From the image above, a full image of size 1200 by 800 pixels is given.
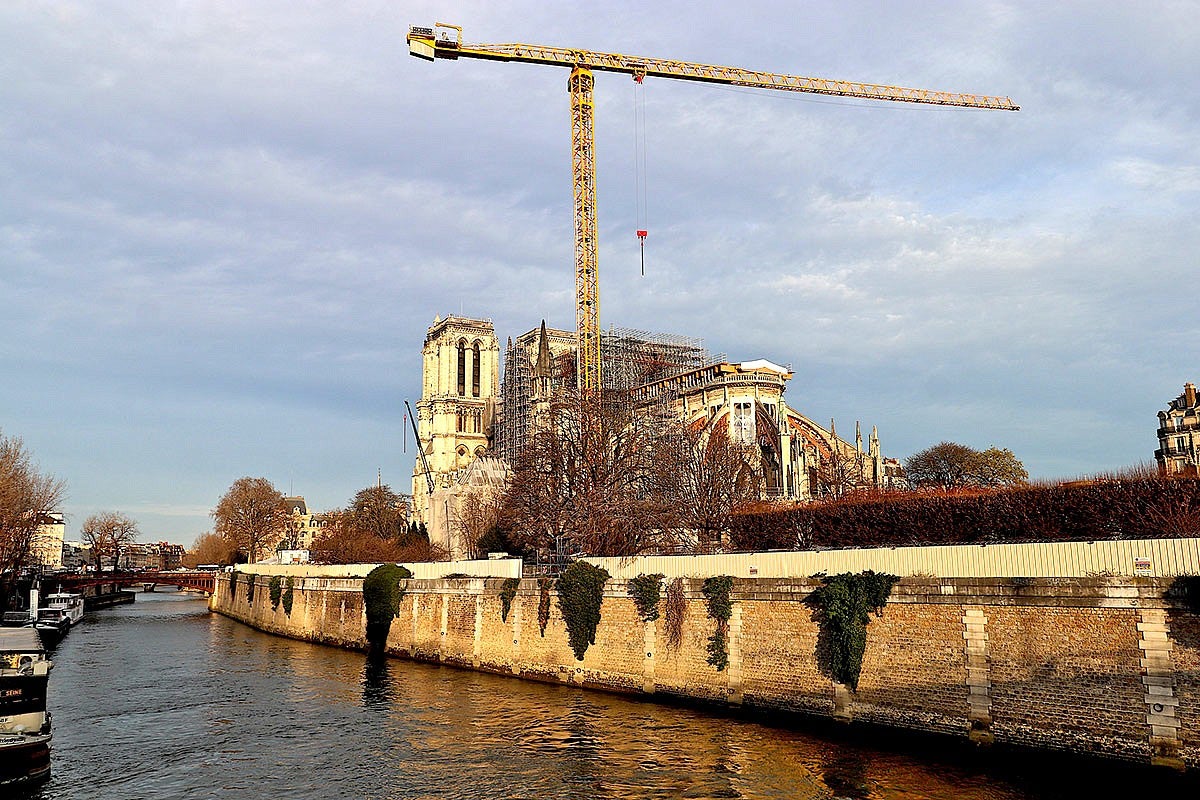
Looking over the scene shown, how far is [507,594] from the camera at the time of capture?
30.7m

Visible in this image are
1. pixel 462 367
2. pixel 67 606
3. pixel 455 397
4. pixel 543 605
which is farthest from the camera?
pixel 462 367

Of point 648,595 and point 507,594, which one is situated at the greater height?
point 648,595

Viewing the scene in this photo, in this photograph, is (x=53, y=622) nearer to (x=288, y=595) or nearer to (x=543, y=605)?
(x=288, y=595)

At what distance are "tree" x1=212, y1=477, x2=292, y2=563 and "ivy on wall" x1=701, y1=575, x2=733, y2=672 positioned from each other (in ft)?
232

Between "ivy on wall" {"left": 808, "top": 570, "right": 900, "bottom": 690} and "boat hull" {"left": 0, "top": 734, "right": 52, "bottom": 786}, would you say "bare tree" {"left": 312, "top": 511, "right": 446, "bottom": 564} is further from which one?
"ivy on wall" {"left": 808, "top": 570, "right": 900, "bottom": 690}

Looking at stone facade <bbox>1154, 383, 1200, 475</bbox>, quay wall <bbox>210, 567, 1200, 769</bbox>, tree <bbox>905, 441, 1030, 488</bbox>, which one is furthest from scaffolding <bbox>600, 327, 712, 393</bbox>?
quay wall <bbox>210, 567, 1200, 769</bbox>

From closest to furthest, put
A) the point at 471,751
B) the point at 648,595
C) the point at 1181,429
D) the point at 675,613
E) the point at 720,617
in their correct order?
the point at 471,751
the point at 720,617
the point at 675,613
the point at 648,595
the point at 1181,429

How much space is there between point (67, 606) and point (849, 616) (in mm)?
51936

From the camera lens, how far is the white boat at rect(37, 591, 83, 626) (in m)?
52.9

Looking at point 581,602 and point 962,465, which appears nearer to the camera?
point 581,602

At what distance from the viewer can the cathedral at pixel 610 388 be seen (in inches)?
2746

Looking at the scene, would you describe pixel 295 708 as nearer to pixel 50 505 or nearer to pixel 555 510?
pixel 555 510

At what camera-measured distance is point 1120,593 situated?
54.2ft

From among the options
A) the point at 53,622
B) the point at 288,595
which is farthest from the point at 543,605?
the point at 53,622
